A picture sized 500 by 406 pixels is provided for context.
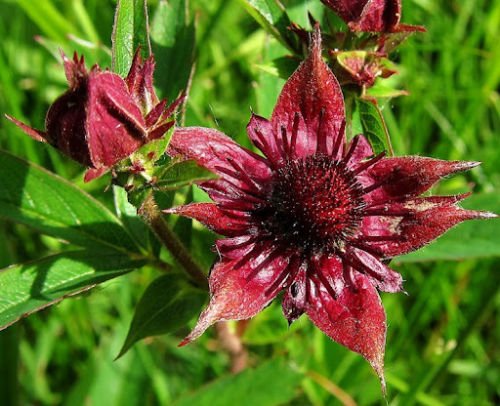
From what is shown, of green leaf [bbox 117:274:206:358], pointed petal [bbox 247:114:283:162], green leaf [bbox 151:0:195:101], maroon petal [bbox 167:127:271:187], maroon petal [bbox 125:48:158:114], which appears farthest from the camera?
green leaf [bbox 151:0:195:101]

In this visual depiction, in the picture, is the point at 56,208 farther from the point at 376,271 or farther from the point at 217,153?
the point at 376,271

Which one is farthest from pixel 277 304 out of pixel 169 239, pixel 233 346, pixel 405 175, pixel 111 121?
pixel 111 121

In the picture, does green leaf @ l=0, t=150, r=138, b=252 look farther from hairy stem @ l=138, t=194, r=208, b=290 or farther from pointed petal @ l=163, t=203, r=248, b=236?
pointed petal @ l=163, t=203, r=248, b=236

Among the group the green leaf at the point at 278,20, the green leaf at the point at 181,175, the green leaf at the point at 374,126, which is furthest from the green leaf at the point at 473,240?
the green leaf at the point at 181,175

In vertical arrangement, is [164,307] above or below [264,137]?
below

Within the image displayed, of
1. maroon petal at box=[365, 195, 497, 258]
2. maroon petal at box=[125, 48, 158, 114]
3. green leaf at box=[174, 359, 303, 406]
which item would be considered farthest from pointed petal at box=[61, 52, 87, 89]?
green leaf at box=[174, 359, 303, 406]

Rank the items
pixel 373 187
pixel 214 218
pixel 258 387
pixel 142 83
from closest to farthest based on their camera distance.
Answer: pixel 142 83, pixel 214 218, pixel 373 187, pixel 258 387

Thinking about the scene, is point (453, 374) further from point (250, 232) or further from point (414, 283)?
point (250, 232)
